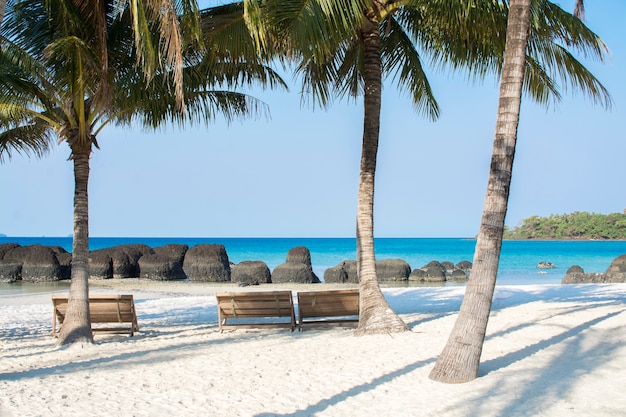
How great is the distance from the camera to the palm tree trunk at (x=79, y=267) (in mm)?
9367

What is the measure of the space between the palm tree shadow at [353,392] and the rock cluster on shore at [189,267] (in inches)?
758

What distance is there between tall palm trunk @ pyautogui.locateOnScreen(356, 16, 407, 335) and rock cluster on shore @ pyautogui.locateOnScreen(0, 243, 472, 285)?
16.5 metres

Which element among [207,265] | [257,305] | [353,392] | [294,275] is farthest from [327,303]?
[207,265]

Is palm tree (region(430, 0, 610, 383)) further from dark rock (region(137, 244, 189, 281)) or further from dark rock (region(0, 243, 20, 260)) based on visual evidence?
dark rock (region(0, 243, 20, 260))

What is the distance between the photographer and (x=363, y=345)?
8641 mm

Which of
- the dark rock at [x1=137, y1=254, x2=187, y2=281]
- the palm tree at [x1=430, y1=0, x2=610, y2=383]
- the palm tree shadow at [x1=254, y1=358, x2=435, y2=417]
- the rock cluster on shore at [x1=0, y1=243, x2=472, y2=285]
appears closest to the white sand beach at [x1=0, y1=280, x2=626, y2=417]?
the palm tree shadow at [x1=254, y1=358, x2=435, y2=417]

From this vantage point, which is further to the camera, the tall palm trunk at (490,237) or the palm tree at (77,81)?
the palm tree at (77,81)

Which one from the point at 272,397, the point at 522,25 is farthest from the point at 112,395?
the point at 522,25

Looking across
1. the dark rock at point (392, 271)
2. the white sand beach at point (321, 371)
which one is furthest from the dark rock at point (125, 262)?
the white sand beach at point (321, 371)

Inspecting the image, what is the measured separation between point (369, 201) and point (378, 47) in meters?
2.56

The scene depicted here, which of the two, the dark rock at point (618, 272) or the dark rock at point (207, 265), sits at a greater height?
the dark rock at point (207, 265)

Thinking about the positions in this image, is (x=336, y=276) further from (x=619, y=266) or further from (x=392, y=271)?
(x=619, y=266)

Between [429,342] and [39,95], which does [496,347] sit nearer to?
[429,342]

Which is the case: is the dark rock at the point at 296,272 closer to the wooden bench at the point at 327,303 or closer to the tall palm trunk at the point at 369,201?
the wooden bench at the point at 327,303
